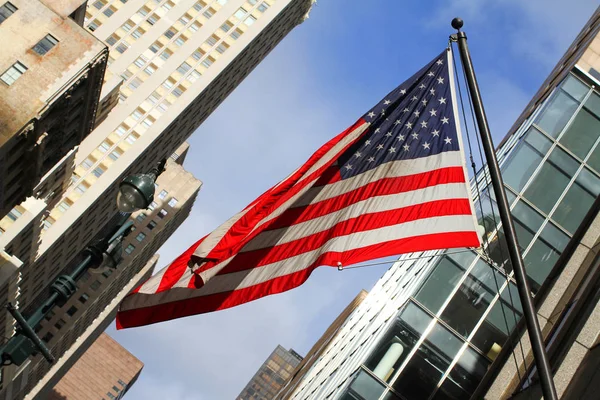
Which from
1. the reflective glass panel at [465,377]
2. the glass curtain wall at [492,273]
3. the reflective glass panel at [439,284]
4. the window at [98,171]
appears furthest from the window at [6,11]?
the window at [98,171]

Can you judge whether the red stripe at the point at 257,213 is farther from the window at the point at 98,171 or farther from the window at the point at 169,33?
the window at the point at 169,33

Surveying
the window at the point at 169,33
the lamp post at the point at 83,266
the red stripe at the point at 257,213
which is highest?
the window at the point at 169,33

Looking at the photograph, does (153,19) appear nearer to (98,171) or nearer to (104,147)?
(104,147)

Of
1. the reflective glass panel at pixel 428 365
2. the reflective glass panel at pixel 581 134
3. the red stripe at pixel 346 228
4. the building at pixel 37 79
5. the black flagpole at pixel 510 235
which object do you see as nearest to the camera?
the black flagpole at pixel 510 235

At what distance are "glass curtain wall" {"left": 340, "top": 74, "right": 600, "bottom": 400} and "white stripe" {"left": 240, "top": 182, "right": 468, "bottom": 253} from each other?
1136 centimetres

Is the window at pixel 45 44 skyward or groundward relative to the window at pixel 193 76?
groundward

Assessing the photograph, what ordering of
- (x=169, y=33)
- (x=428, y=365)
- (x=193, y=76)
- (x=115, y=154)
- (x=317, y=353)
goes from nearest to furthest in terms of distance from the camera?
(x=428, y=365), (x=317, y=353), (x=115, y=154), (x=193, y=76), (x=169, y=33)

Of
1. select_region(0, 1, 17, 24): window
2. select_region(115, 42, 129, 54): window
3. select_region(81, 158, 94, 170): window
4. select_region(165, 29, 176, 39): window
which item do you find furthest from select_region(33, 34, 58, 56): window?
select_region(165, 29, 176, 39): window

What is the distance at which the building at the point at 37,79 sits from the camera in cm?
4450

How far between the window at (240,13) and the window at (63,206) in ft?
105

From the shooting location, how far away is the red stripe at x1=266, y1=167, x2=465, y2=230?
13.4m

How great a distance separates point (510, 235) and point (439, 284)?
16661 mm

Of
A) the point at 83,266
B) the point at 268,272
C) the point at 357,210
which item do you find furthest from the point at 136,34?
the point at 83,266

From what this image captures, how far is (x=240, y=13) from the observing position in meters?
92.1
